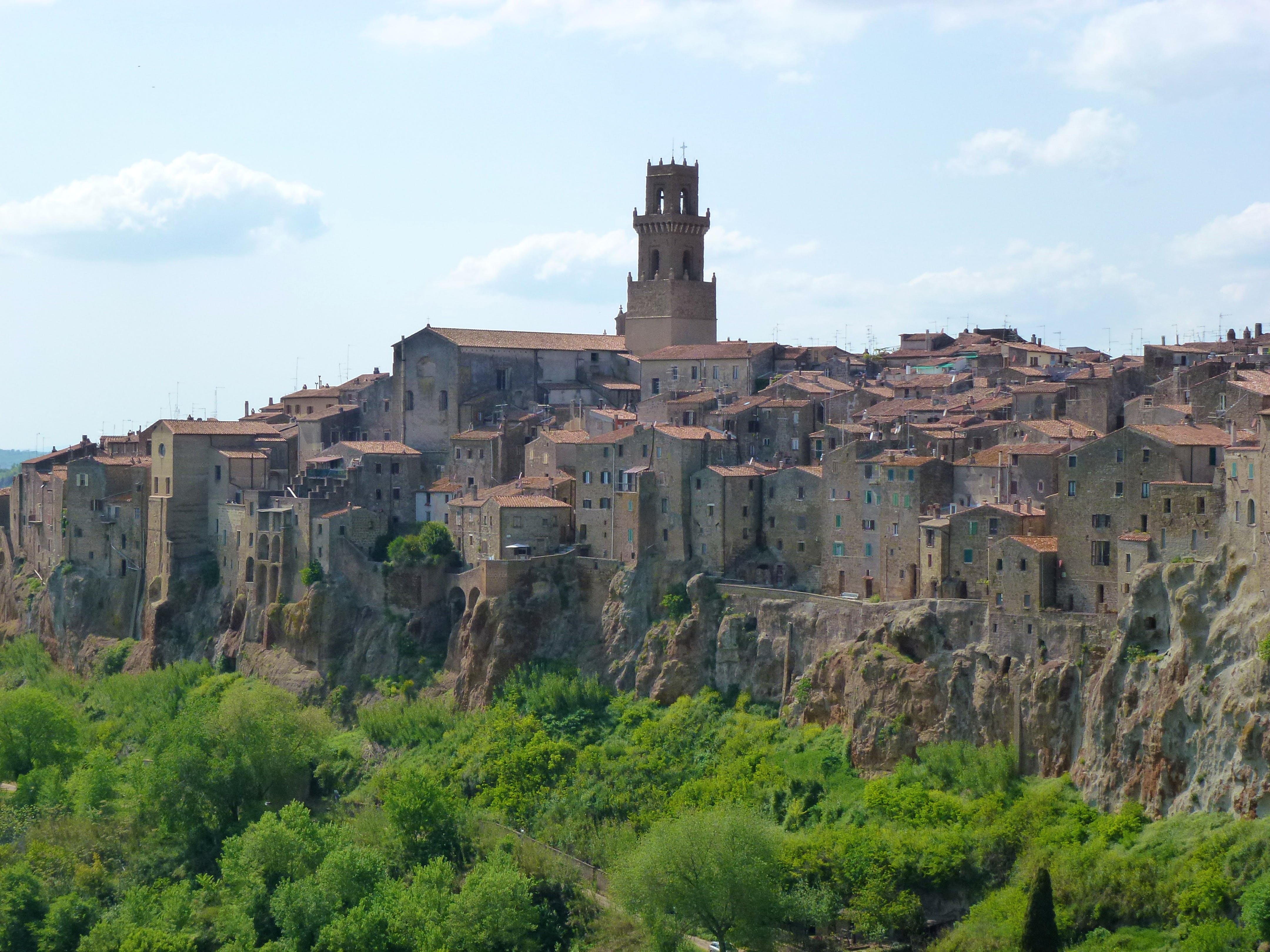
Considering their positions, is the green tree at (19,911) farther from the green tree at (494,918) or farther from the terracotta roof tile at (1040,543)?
the terracotta roof tile at (1040,543)

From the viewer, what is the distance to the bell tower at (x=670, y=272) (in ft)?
355

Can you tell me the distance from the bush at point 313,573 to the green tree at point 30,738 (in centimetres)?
1252

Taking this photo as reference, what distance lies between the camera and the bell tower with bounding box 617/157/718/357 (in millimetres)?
108125

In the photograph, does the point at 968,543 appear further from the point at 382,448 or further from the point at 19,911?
the point at 19,911

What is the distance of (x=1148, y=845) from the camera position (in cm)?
6316

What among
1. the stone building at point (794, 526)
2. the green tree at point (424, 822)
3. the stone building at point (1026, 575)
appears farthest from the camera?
the stone building at point (794, 526)

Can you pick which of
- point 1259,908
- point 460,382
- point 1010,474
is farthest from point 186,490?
point 1259,908

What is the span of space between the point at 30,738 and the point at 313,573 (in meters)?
14.3

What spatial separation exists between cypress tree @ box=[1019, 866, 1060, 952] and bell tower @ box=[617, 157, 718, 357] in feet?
164

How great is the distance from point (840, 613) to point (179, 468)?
3703 centimetres

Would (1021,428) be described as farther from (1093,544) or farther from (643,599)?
(643,599)

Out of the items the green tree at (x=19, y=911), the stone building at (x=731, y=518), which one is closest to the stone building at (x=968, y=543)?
the stone building at (x=731, y=518)

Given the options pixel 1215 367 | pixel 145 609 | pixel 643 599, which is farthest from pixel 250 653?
pixel 1215 367

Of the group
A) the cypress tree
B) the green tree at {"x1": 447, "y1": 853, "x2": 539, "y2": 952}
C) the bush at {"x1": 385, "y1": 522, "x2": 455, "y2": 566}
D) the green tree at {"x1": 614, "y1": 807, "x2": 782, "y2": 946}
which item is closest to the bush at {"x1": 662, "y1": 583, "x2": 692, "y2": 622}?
the bush at {"x1": 385, "y1": 522, "x2": 455, "y2": 566}
